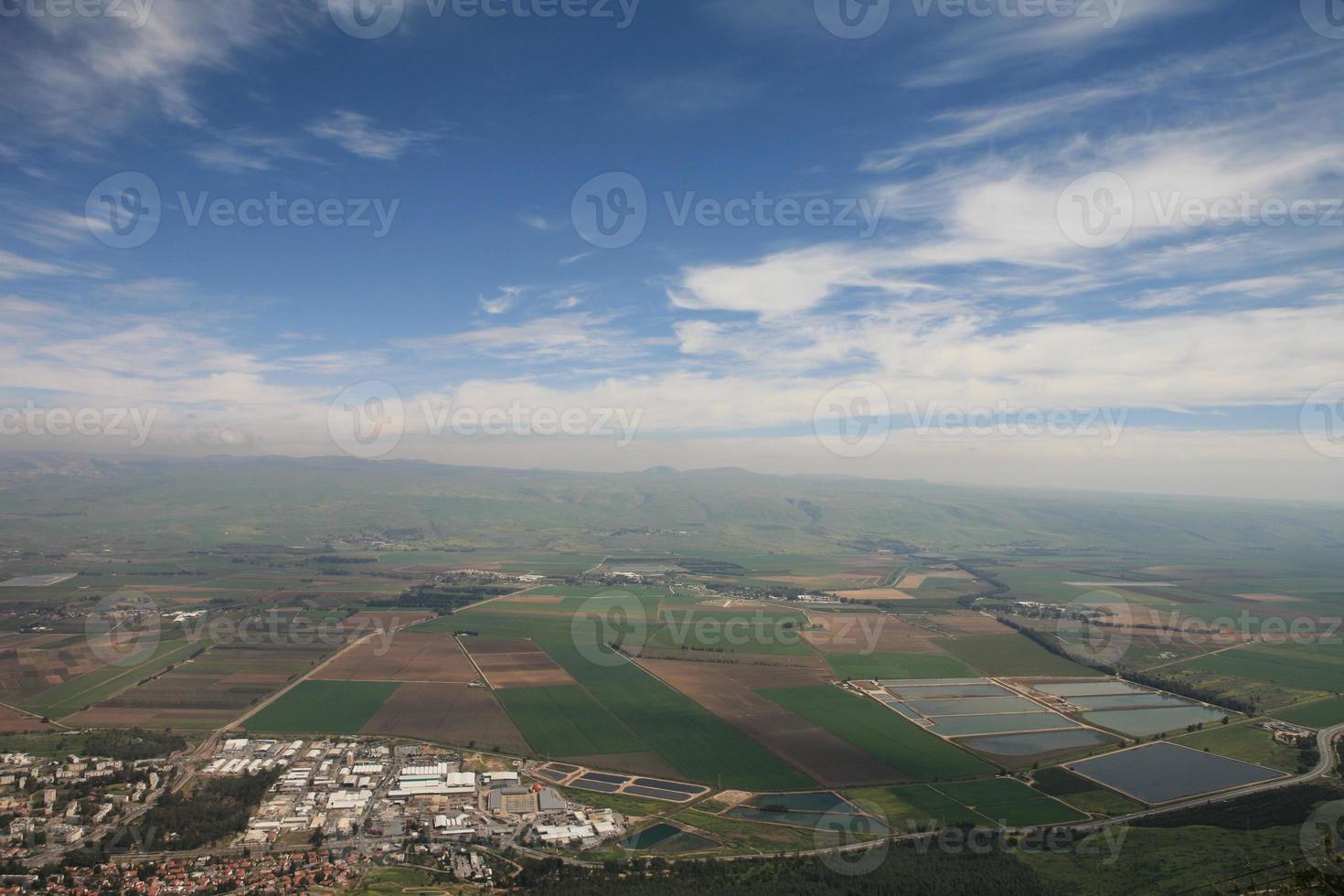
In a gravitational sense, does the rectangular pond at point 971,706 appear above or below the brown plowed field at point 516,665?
below

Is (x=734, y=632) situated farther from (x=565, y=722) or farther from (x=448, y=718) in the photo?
(x=448, y=718)

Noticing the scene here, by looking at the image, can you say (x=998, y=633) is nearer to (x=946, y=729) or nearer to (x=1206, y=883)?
(x=946, y=729)

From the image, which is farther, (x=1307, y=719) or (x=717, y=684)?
(x=717, y=684)

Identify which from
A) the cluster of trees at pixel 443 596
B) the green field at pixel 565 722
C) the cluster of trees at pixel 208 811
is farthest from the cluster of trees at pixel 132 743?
the cluster of trees at pixel 443 596

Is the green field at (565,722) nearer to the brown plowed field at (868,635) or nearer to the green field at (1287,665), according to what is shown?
the brown plowed field at (868,635)

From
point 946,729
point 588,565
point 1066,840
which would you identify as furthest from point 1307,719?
point 588,565

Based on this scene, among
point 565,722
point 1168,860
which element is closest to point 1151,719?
point 1168,860
